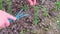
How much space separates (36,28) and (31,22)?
11 centimetres

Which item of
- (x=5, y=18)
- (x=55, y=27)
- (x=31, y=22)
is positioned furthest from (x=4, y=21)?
(x=55, y=27)

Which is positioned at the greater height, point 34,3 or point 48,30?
point 34,3

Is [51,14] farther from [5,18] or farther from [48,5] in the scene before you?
[5,18]

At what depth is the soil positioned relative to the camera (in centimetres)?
333

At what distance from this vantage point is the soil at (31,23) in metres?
3.33

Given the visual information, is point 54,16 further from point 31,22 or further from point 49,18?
point 31,22

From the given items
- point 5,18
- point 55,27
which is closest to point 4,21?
point 5,18

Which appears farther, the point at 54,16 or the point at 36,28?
the point at 54,16

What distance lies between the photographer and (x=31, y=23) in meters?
3.42

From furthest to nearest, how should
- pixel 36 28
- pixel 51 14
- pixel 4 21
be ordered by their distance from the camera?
pixel 51 14
pixel 36 28
pixel 4 21

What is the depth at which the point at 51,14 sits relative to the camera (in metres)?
3.66

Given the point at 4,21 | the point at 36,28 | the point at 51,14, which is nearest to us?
the point at 4,21

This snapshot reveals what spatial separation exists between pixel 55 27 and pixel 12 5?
0.68 metres

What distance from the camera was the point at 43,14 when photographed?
3.54 m
